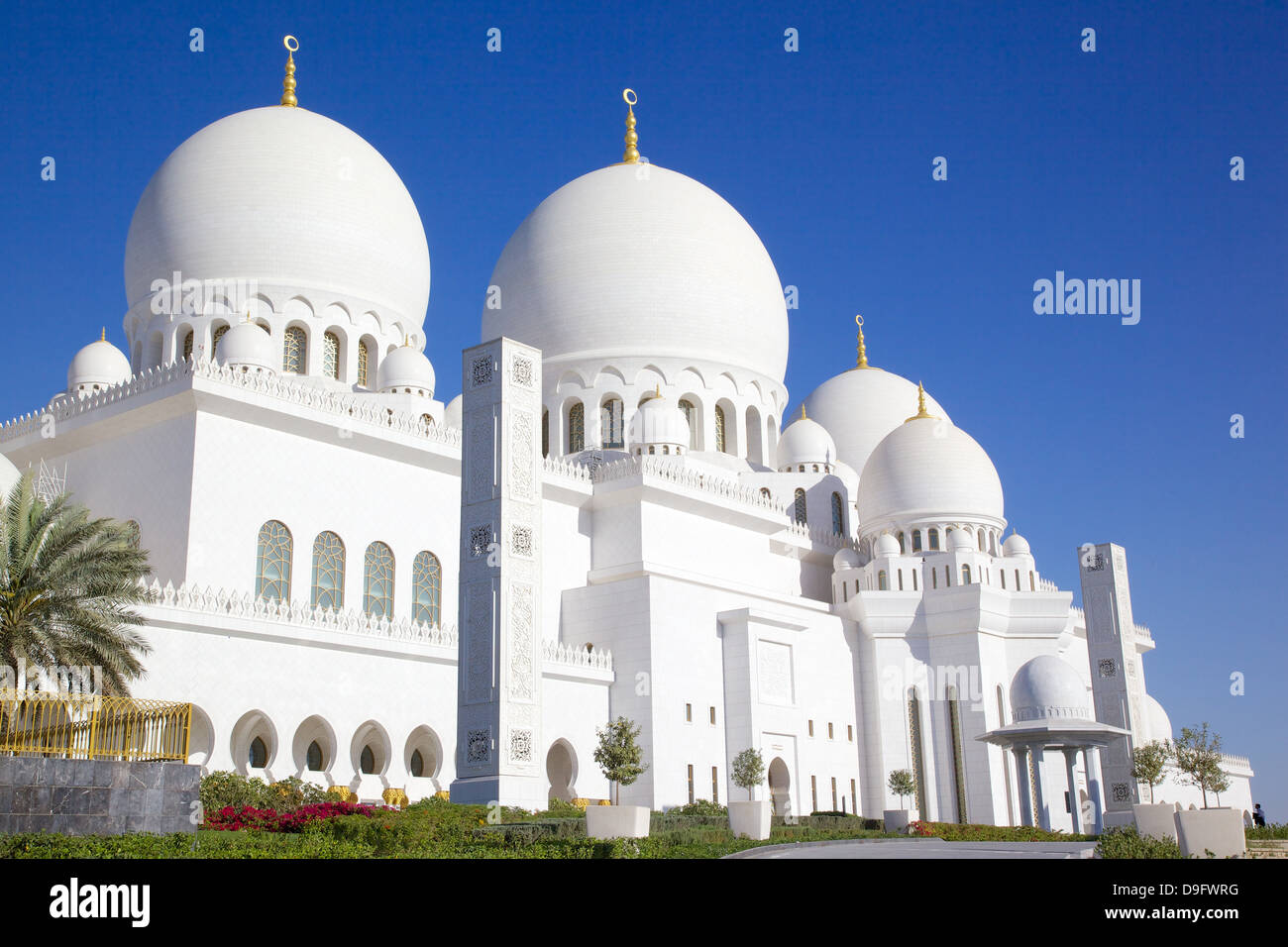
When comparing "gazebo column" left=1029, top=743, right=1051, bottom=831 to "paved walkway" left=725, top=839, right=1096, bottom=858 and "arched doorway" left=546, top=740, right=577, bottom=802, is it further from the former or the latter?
"arched doorway" left=546, top=740, right=577, bottom=802

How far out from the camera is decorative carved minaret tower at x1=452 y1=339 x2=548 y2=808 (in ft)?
52.8

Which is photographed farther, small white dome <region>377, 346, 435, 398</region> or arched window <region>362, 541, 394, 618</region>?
small white dome <region>377, 346, 435, 398</region>

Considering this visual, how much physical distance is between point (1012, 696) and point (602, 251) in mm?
16139

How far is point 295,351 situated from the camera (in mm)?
30625

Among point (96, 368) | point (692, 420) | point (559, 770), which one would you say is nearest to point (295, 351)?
point (96, 368)

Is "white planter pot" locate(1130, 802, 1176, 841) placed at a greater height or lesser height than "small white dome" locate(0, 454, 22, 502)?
lesser

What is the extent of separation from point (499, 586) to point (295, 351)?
52.5 feet

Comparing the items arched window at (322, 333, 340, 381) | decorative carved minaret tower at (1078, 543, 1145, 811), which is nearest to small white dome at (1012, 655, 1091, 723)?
decorative carved minaret tower at (1078, 543, 1145, 811)

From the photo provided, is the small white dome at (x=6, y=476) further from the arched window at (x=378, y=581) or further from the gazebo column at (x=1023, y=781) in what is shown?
the gazebo column at (x=1023, y=781)

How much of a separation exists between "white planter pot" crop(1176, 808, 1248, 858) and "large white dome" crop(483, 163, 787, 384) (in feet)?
76.8

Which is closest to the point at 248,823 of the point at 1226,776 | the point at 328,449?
the point at 328,449

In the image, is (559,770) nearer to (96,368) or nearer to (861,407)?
(96,368)

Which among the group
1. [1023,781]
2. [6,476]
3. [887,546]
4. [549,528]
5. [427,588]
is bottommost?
[1023,781]
